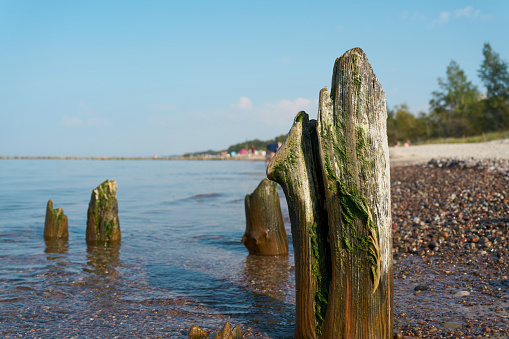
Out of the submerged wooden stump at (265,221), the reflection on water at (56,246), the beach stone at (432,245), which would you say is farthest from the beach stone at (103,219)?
the beach stone at (432,245)

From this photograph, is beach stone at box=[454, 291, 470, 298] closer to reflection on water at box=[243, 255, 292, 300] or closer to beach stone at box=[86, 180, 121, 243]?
reflection on water at box=[243, 255, 292, 300]

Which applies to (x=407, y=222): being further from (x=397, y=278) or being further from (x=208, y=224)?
(x=208, y=224)

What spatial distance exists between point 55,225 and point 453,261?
31.1 ft

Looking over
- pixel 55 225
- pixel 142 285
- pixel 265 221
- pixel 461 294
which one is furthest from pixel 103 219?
pixel 461 294

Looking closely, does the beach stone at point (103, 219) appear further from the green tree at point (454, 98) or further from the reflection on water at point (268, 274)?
the green tree at point (454, 98)

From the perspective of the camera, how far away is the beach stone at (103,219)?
10.1 m

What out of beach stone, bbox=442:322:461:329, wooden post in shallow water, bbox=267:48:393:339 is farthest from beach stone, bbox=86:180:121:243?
beach stone, bbox=442:322:461:329

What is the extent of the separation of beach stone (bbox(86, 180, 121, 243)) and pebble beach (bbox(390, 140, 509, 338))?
6606 mm

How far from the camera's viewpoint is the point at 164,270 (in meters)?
7.87

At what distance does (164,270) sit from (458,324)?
5152mm

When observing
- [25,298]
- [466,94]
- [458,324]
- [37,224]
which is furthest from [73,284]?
[466,94]

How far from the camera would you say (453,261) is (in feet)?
23.2

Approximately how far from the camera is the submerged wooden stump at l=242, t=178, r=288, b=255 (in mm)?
8578

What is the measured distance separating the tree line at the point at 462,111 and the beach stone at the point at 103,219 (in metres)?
58.1
